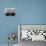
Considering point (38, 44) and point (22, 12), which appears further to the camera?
point (22, 12)

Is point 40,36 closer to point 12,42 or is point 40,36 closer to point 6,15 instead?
point 12,42

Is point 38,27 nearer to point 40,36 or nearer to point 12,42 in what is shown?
point 40,36

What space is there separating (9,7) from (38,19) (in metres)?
0.69

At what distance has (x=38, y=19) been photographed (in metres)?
2.80

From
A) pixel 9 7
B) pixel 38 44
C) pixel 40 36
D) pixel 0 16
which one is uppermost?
pixel 9 7

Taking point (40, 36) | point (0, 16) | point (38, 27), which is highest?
point (0, 16)

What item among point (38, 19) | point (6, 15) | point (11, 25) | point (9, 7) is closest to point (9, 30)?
point (11, 25)

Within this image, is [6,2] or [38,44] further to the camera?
[6,2]

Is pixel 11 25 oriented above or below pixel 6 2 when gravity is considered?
below

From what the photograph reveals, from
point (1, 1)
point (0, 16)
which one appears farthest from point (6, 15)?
point (1, 1)

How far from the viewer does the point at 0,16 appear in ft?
9.18

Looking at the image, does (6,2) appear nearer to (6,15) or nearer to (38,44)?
(6,15)

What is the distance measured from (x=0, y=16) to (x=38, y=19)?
84 centimetres

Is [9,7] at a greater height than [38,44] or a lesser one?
greater
